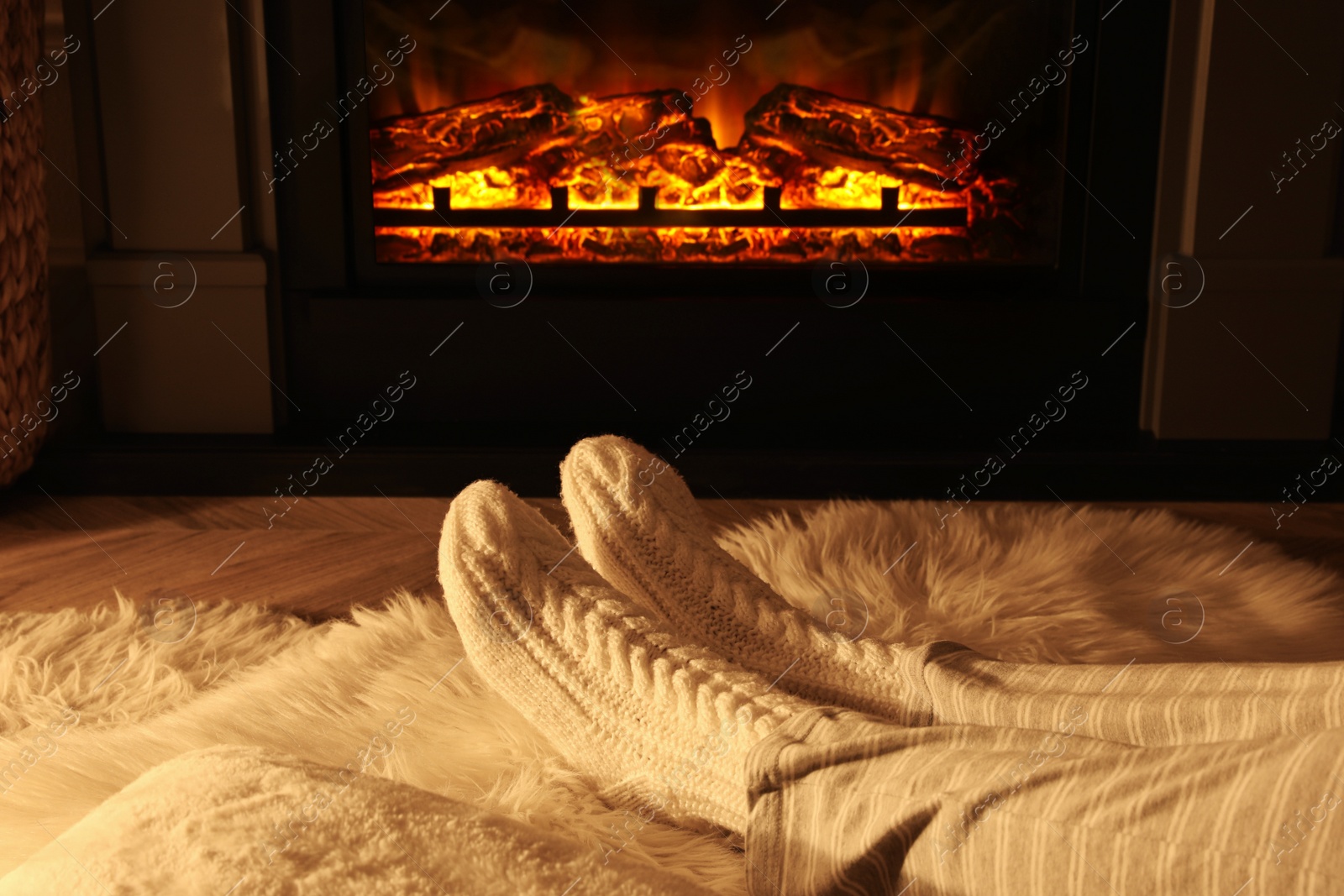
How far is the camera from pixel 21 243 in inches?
53.9

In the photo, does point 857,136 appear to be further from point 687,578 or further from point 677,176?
point 687,578

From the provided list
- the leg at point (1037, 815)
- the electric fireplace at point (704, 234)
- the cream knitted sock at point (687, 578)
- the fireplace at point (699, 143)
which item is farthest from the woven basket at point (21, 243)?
the leg at point (1037, 815)

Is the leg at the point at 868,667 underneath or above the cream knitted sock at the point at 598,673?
above

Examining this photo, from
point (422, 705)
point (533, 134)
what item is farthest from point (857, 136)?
point (422, 705)

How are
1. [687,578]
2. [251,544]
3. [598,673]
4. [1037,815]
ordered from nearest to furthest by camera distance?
[1037,815] < [598,673] < [687,578] < [251,544]

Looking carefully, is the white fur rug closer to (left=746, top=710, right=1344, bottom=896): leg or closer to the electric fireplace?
(left=746, top=710, right=1344, bottom=896): leg

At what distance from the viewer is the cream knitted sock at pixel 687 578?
69 centimetres

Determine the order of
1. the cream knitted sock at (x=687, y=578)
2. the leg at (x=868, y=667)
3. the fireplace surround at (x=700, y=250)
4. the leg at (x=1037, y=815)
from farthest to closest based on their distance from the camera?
the fireplace surround at (x=700, y=250)
the cream knitted sock at (x=687, y=578)
the leg at (x=868, y=667)
the leg at (x=1037, y=815)

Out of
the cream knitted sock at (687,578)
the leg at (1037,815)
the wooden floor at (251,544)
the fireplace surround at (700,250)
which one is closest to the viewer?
the leg at (1037,815)

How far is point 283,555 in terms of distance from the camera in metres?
1.29

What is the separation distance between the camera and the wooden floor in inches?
45.8

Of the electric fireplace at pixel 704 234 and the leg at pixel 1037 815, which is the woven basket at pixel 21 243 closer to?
the electric fireplace at pixel 704 234

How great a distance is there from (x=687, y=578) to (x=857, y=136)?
40.8 inches

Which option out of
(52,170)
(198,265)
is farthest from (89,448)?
(52,170)
